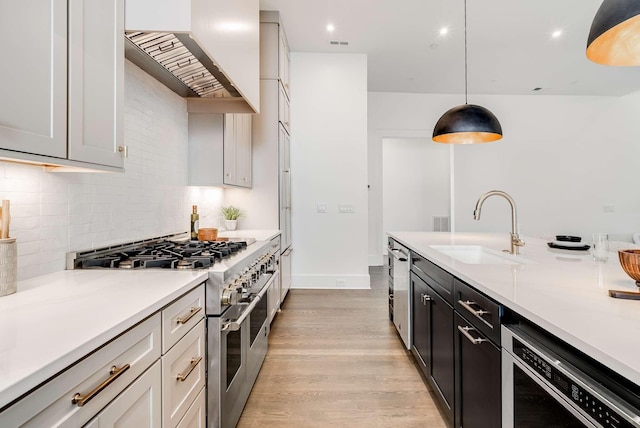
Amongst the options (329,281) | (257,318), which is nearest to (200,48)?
(257,318)

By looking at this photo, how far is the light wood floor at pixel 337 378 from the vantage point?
67.9 inches

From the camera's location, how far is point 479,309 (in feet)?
3.92

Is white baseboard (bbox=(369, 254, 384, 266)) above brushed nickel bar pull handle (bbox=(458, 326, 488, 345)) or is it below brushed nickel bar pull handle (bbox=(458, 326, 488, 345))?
below

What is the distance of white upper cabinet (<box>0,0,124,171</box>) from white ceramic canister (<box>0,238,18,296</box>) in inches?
12.8

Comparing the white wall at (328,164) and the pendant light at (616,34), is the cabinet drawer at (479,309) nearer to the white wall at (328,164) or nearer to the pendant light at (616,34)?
the pendant light at (616,34)

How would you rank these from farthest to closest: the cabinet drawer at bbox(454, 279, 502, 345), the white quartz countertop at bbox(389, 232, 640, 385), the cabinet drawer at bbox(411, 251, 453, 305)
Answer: the cabinet drawer at bbox(411, 251, 453, 305), the cabinet drawer at bbox(454, 279, 502, 345), the white quartz countertop at bbox(389, 232, 640, 385)

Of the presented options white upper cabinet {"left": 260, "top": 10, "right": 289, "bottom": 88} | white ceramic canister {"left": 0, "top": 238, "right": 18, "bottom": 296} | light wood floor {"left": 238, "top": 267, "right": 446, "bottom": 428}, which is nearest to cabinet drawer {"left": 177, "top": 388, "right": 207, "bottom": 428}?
light wood floor {"left": 238, "top": 267, "right": 446, "bottom": 428}

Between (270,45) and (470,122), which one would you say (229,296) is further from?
(270,45)

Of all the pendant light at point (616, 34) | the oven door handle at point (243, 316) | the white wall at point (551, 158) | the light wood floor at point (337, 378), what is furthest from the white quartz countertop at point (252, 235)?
the white wall at point (551, 158)

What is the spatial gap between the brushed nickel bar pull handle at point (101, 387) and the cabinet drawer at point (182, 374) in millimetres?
221

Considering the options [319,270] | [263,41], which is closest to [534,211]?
[319,270]

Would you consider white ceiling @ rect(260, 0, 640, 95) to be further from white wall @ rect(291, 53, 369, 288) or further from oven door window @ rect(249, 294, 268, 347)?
oven door window @ rect(249, 294, 268, 347)

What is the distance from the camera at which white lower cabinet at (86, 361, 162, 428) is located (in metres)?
0.75

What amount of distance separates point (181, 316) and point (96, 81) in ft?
2.95
